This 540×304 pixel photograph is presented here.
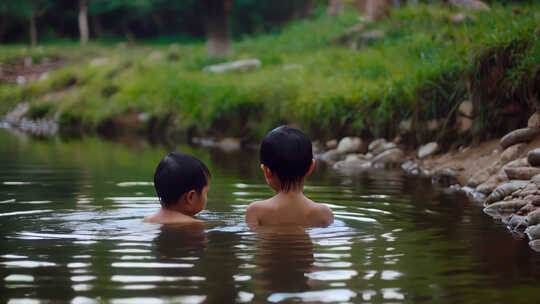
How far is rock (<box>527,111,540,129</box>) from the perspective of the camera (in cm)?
881

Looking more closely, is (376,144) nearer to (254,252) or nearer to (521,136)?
(521,136)

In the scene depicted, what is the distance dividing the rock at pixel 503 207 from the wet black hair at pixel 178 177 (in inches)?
96.0

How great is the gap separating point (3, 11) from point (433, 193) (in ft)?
147

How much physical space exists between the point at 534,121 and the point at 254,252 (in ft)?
16.8

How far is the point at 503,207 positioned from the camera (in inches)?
260

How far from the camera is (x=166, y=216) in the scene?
19.5 ft

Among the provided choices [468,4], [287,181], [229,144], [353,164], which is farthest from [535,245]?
[468,4]

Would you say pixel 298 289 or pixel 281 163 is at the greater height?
pixel 281 163

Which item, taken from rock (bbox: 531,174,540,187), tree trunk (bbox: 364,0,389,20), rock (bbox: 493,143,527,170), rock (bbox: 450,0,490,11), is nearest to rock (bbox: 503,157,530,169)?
rock (bbox: 493,143,527,170)

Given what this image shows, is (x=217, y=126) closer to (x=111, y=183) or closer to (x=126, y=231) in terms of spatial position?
(x=111, y=183)

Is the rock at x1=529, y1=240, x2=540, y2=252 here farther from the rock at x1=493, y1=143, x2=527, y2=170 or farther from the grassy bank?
the grassy bank

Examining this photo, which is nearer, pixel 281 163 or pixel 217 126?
pixel 281 163

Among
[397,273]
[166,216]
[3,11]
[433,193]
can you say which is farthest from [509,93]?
[3,11]

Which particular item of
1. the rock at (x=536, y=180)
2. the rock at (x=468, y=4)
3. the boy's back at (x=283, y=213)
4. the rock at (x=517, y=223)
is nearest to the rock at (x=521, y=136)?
the rock at (x=536, y=180)
